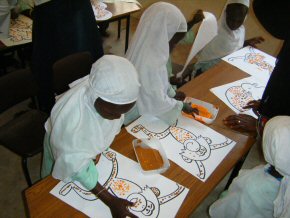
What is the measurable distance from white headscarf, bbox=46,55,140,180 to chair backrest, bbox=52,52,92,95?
2.60ft

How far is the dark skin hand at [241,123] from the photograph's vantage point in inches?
67.3

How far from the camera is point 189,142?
61.4 inches

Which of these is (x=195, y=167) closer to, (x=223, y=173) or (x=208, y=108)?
(x=223, y=173)

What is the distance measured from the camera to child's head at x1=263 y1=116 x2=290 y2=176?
117 centimetres

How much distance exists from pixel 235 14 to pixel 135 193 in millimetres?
2044

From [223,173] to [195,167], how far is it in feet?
0.50

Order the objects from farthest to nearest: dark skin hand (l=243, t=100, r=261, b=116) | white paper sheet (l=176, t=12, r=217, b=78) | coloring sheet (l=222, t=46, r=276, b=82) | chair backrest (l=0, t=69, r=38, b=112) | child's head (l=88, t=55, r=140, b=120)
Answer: coloring sheet (l=222, t=46, r=276, b=82) < white paper sheet (l=176, t=12, r=217, b=78) < dark skin hand (l=243, t=100, r=261, b=116) < chair backrest (l=0, t=69, r=38, b=112) < child's head (l=88, t=55, r=140, b=120)

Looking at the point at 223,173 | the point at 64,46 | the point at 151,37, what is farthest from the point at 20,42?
the point at 223,173

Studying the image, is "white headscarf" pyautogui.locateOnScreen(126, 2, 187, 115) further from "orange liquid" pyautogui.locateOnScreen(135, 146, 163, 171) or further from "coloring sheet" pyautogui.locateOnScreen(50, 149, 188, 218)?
"coloring sheet" pyautogui.locateOnScreen(50, 149, 188, 218)

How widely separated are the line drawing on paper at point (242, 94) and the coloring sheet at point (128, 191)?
91 centimetres

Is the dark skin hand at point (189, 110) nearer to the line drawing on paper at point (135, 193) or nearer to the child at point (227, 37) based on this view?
the line drawing on paper at point (135, 193)

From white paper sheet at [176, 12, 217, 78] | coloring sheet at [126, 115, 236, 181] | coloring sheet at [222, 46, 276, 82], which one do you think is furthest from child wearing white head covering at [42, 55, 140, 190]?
coloring sheet at [222, 46, 276, 82]

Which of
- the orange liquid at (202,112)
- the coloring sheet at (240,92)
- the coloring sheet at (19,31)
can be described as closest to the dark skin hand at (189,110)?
the orange liquid at (202,112)

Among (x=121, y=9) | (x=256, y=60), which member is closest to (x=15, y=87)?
(x=121, y=9)
